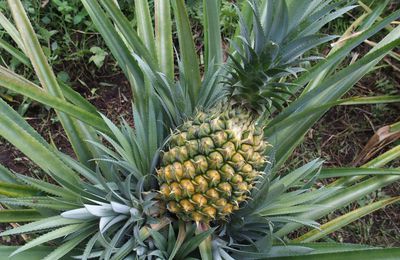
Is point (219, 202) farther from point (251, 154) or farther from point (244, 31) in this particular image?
point (244, 31)

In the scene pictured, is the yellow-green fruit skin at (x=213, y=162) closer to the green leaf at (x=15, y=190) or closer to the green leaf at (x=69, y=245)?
the green leaf at (x=69, y=245)

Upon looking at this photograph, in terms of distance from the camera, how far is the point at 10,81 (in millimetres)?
1282

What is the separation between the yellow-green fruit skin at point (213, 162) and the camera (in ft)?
4.25

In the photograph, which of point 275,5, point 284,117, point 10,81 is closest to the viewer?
point 275,5

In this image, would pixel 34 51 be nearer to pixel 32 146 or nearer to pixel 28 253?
pixel 32 146

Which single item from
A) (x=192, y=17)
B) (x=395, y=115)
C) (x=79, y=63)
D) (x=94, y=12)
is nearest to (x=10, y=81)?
(x=94, y=12)

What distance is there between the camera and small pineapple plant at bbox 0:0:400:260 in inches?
49.1

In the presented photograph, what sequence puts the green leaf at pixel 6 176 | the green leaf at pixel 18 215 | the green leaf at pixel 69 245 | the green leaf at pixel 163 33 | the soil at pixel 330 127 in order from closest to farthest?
the green leaf at pixel 69 245 < the green leaf at pixel 18 215 < the green leaf at pixel 6 176 < the green leaf at pixel 163 33 < the soil at pixel 330 127

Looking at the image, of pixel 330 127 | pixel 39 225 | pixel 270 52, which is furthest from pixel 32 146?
pixel 330 127

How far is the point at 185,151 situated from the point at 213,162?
0.09 meters

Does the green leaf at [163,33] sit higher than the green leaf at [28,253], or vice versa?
the green leaf at [163,33]

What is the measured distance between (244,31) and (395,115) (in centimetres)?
150

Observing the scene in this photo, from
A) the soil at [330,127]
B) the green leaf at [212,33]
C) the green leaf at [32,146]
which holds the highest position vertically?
the green leaf at [212,33]

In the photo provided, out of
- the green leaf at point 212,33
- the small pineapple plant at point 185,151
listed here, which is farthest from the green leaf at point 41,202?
the green leaf at point 212,33
